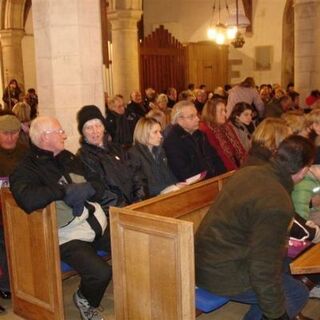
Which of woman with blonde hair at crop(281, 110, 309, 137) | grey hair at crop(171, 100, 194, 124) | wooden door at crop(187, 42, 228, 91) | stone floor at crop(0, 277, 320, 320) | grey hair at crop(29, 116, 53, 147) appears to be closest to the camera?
grey hair at crop(29, 116, 53, 147)

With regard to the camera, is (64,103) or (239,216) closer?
(239,216)

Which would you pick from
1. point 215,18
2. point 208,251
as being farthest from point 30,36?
point 208,251

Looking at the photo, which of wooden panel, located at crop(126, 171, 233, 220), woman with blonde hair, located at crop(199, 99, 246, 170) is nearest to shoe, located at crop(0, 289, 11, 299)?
wooden panel, located at crop(126, 171, 233, 220)

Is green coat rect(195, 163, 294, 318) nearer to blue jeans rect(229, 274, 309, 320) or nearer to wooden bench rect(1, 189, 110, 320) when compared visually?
blue jeans rect(229, 274, 309, 320)

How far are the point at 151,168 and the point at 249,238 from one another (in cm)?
204

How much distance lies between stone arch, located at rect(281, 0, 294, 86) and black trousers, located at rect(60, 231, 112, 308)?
13.0 m

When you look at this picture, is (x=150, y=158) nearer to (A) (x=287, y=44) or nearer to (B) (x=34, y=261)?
(B) (x=34, y=261)

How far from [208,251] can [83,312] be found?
52.3 inches

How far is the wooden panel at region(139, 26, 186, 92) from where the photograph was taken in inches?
572

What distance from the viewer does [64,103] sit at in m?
5.35

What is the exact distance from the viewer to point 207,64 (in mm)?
16219

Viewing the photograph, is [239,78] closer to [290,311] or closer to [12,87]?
[12,87]

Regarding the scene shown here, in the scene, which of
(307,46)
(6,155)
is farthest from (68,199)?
(307,46)

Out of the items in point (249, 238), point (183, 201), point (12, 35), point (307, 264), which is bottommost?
point (307, 264)
